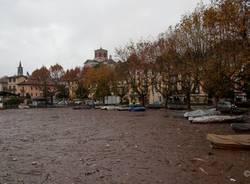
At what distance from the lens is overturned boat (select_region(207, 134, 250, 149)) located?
14234 mm

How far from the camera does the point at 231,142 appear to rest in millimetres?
14430

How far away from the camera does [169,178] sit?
33.4 ft

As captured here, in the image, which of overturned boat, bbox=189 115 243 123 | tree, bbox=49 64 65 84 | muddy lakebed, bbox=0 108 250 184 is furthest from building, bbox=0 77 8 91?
muddy lakebed, bbox=0 108 250 184

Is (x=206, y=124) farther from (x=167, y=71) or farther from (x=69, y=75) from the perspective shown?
(x=69, y=75)

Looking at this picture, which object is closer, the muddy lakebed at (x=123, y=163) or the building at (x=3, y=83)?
the muddy lakebed at (x=123, y=163)

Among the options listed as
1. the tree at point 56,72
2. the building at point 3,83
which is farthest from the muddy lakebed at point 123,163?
the building at point 3,83

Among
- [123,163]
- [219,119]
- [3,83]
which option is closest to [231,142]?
[123,163]

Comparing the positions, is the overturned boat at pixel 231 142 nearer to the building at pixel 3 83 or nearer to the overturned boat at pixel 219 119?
the overturned boat at pixel 219 119

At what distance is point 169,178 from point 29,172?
500 cm

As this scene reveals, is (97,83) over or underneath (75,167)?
over

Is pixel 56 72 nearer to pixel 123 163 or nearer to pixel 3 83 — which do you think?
pixel 3 83

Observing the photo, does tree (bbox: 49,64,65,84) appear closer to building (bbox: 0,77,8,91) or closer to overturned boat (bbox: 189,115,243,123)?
building (bbox: 0,77,8,91)

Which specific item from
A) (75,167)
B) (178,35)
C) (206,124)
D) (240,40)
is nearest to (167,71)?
(178,35)

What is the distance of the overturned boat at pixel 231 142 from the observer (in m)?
14.2
